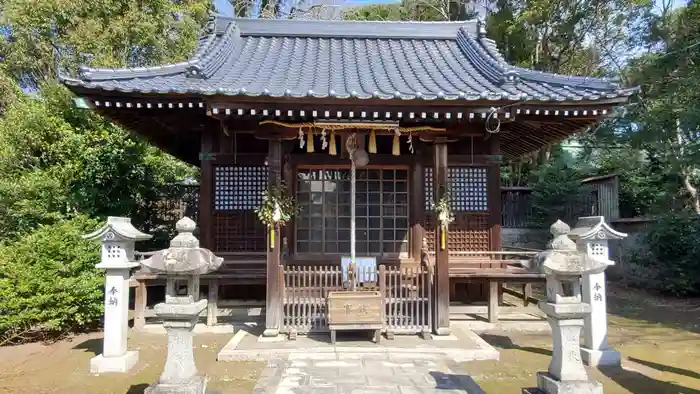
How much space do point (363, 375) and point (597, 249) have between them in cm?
366

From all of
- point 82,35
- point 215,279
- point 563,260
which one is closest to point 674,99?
point 563,260

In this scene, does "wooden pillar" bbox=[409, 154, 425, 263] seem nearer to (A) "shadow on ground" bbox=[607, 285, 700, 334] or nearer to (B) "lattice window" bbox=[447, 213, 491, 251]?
(B) "lattice window" bbox=[447, 213, 491, 251]

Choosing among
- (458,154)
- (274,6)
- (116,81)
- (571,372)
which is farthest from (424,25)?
(274,6)

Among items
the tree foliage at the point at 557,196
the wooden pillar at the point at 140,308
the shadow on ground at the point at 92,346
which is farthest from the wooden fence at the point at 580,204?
the shadow on ground at the point at 92,346

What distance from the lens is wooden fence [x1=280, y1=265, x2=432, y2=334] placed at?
648cm

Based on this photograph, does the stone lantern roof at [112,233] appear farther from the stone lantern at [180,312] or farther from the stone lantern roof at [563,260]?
the stone lantern roof at [563,260]

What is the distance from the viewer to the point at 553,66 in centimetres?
1925

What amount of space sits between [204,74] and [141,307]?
13.7 ft

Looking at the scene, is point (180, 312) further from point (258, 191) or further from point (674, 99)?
point (674, 99)

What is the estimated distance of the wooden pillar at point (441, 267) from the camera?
21.7ft

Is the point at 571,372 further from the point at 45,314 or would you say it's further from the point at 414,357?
the point at 45,314

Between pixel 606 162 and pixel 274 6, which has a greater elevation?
pixel 274 6

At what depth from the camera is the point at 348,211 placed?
8148 mm

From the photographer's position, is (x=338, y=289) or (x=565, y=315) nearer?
(x=565, y=315)
